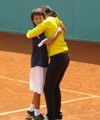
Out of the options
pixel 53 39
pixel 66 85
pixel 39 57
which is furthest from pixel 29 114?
pixel 66 85

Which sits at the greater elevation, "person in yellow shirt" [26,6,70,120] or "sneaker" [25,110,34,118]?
"person in yellow shirt" [26,6,70,120]

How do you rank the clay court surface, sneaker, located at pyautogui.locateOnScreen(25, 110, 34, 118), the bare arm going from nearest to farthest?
the bare arm
sneaker, located at pyautogui.locateOnScreen(25, 110, 34, 118)
the clay court surface

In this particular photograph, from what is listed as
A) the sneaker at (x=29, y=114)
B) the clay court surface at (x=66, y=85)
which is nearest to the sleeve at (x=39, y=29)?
the sneaker at (x=29, y=114)

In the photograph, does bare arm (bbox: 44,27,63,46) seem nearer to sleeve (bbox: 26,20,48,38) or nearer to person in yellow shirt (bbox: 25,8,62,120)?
person in yellow shirt (bbox: 25,8,62,120)

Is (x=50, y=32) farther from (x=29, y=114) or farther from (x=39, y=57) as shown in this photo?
(x=29, y=114)

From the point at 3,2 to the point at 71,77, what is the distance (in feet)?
32.3

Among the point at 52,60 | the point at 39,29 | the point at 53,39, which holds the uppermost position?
the point at 39,29

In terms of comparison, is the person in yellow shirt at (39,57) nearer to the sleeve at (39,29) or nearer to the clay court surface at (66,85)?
the sleeve at (39,29)

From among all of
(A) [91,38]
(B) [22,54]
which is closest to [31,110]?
(B) [22,54]

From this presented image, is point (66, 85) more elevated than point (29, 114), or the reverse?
point (29, 114)

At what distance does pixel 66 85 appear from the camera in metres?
8.65

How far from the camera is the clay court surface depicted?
6602 mm

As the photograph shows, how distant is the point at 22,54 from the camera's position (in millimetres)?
12883

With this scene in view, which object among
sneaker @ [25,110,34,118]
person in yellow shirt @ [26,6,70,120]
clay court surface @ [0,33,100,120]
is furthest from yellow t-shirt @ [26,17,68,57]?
clay court surface @ [0,33,100,120]
